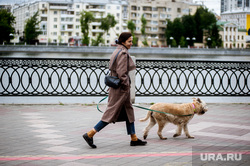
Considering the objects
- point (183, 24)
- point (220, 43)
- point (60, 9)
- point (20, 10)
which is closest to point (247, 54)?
point (220, 43)

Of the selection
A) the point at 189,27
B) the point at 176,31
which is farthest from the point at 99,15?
the point at 189,27

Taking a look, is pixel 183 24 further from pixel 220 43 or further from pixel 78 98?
pixel 78 98

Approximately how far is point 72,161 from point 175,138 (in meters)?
2.49

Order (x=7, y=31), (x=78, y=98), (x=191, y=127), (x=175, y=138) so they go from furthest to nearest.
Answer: (x=7, y=31)
(x=78, y=98)
(x=191, y=127)
(x=175, y=138)

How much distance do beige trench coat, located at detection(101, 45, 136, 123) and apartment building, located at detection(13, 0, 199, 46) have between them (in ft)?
336

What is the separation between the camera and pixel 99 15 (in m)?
120

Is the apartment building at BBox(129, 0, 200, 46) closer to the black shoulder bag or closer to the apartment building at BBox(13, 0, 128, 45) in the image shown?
the apartment building at BBox(13, 0, 128, 45)

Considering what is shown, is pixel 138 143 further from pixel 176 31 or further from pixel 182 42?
pixel 176 31

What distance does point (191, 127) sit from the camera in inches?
325

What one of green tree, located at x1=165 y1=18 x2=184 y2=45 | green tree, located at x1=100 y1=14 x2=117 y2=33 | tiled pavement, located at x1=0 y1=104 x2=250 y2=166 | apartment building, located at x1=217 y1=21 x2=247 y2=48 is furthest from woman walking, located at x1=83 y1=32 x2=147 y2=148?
apartment building, located at x1=217 y1=21 x2=247 y2=48

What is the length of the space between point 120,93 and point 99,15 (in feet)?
381

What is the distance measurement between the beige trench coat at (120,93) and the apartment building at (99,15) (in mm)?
102478

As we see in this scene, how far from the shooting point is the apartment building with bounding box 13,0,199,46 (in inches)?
4525

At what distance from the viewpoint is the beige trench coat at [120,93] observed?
6098 millimetres
